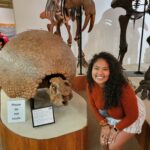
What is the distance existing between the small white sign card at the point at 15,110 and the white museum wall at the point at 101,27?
1.78m

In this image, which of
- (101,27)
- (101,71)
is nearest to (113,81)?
(101,71)

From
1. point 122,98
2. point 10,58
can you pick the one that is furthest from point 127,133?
point 10,58

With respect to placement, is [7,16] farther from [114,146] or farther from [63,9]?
[114,146]

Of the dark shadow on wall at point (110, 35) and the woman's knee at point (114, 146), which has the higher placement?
the dark shadow on wall at point (110, 35)

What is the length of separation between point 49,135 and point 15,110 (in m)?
0.30

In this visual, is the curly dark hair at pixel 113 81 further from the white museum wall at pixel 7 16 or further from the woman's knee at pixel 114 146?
the white museum wall at pixel 7 16

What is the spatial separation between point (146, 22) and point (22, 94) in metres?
2.51

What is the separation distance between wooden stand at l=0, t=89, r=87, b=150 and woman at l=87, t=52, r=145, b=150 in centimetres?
16

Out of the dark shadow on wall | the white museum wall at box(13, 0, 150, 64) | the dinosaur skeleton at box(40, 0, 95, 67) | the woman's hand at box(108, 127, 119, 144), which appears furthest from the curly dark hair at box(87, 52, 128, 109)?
the dark shadow on wall

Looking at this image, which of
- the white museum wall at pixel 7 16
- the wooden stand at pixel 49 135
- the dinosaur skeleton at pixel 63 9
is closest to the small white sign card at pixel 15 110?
the wooden stand at pixel 49 135

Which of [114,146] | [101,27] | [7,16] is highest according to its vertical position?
[7,16]

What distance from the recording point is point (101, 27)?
3203 mm

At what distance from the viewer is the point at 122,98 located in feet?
3.93

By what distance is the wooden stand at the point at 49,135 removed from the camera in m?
1.30
